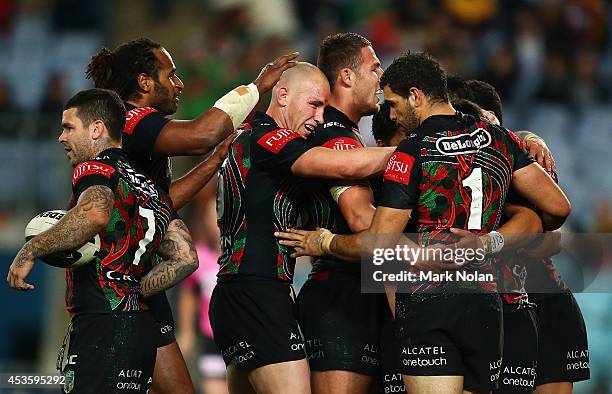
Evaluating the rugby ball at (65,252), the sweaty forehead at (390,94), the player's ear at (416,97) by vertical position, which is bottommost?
the rugby ball at (65,252)

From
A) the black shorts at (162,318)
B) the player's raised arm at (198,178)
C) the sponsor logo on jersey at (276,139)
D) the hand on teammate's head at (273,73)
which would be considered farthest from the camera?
the player's raised arm at (198,178)

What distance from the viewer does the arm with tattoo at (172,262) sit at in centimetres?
565

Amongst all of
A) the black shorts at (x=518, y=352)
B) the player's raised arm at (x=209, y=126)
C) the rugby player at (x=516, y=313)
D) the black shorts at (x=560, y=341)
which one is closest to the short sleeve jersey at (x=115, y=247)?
the player's raised arm at (x=209, y=126)

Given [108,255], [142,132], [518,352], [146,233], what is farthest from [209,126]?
[518,352]

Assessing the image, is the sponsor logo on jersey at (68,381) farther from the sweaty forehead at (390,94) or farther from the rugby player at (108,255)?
the sweaty forehead at (390,94)

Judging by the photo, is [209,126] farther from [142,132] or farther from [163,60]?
[163,60]

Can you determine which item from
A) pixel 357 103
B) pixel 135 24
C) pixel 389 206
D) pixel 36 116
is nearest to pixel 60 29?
pixel 135 24

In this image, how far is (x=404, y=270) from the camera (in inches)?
220

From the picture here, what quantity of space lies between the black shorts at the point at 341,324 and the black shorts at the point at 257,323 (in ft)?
0.41

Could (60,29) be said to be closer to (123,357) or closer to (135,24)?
(135,24)

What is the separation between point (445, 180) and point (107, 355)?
6.34ft

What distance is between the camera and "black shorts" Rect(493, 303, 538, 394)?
613cm

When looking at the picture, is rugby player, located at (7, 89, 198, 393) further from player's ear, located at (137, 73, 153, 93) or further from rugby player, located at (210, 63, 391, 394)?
player's ear, located at (137, 73, 153, 93)

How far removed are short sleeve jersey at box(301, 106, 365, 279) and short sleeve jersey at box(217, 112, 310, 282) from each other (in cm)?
17
